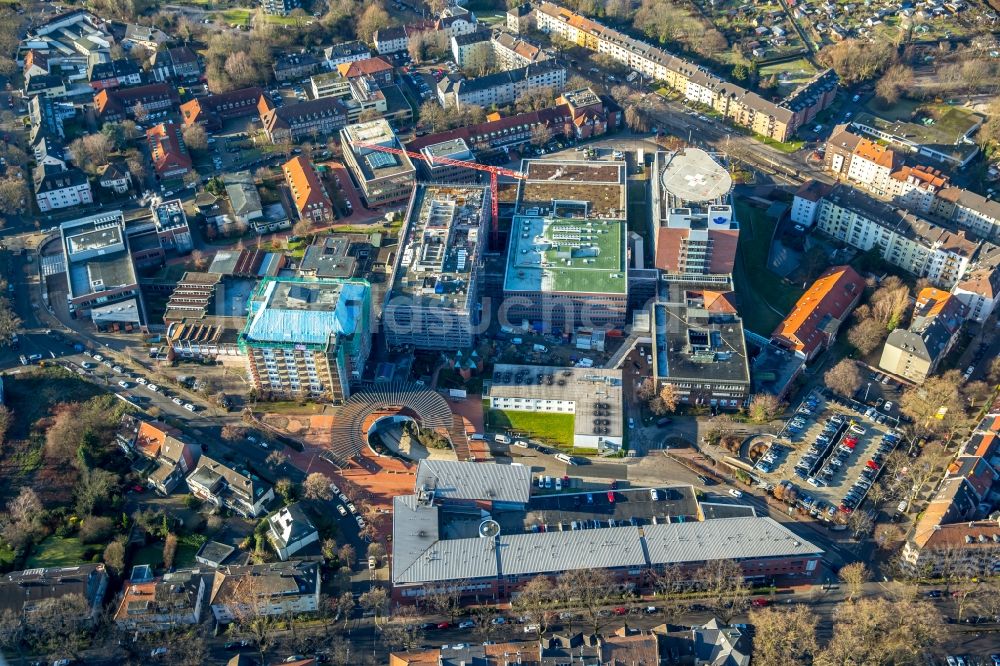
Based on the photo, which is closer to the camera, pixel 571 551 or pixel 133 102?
pixel 571 551

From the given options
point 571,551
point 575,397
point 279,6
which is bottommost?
point 575,397

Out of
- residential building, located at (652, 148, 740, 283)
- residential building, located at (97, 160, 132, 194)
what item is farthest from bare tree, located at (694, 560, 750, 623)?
residential building, located at (97, 160, 132, 194)

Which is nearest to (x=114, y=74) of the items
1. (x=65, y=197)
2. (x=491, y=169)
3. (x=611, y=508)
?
(x=65, y=197)

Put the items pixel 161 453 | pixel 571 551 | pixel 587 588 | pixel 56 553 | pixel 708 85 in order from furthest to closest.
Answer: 1. pixel 708 85
2. pixel 161 453
3. pixel 56 553
4. pixel 571 551
5. pixel 587 588

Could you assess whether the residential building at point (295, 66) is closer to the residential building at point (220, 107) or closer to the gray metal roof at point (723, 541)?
the residential building at point (220, 107)

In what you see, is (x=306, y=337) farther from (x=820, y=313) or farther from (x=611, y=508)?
(x=820, y=313)

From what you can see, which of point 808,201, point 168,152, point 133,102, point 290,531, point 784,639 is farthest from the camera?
point 133,102
